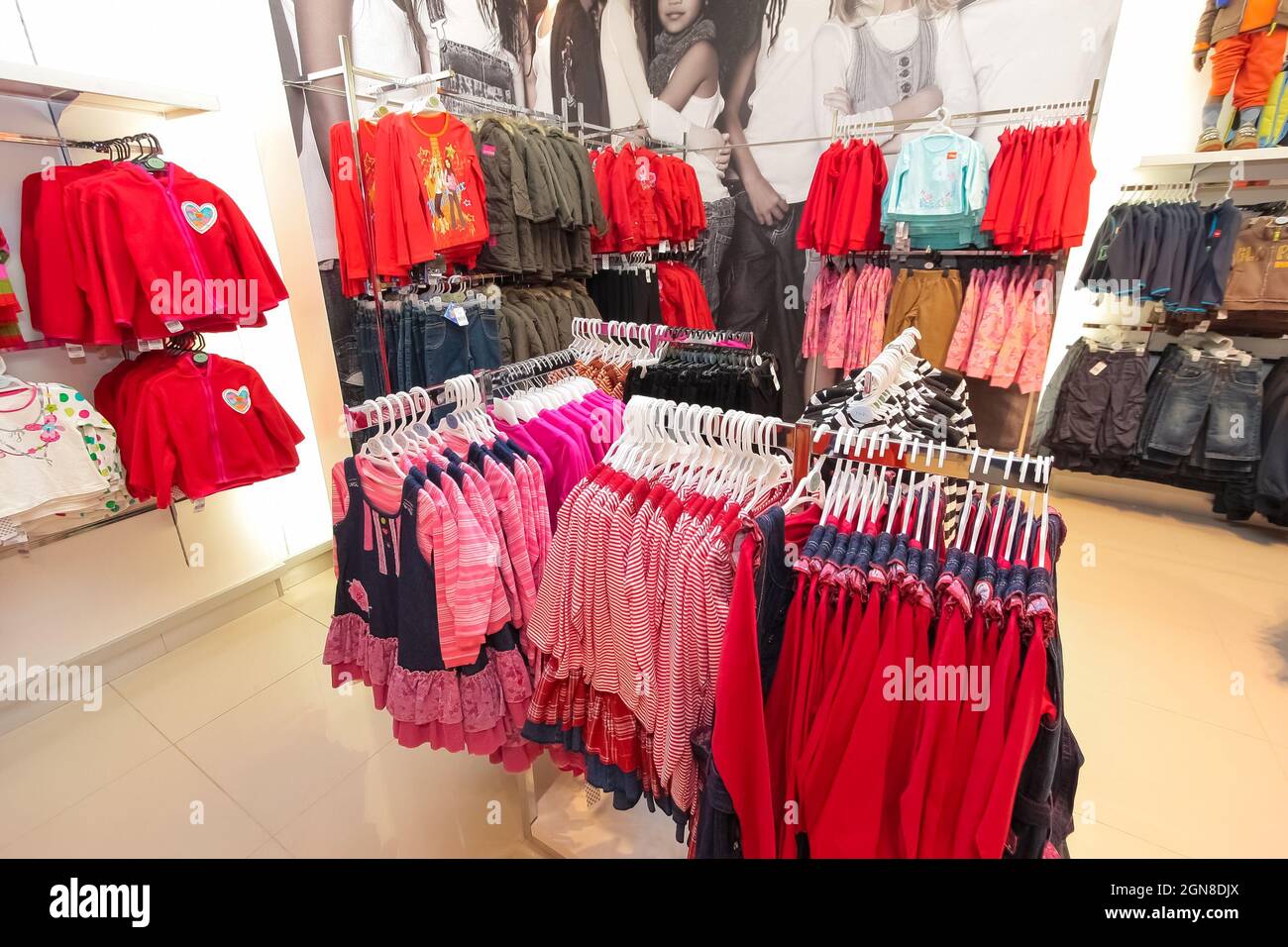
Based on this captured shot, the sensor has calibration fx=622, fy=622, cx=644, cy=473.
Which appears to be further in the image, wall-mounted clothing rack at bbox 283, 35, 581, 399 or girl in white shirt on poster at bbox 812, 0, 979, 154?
girl in white shirt on poster at bbox 812, 0, 979, 154

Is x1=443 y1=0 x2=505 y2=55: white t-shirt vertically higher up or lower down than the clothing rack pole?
higher up

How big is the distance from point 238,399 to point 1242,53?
5.20m

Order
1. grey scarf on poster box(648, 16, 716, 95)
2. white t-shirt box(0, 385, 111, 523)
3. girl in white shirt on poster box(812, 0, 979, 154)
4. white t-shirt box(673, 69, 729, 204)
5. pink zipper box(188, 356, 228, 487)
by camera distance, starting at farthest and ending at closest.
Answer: white t-shirt box(673, 69, 729, 204) → grey scarf on poster box(648, 16, 716, 95) → girl in white shirt on poster box(812, 0, 979, 154) → pink zipper box(188, 356, 228, 487) → white t-shirt box(0, 385, 111, 523)

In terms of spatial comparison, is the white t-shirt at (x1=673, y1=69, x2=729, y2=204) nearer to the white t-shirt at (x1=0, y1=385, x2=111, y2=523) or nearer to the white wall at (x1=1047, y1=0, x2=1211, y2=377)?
the white wall at (x1=1047, y1=0, x2=1211, y2=377)

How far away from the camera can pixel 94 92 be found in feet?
6.90

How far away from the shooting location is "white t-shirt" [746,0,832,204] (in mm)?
4227

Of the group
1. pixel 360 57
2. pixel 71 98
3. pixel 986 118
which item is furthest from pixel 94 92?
pixel 986 118

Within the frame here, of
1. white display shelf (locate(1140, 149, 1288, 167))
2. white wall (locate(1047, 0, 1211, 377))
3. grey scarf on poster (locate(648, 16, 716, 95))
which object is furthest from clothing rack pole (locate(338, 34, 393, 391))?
white display shelf (locate(1140, 149, 1288, 167))

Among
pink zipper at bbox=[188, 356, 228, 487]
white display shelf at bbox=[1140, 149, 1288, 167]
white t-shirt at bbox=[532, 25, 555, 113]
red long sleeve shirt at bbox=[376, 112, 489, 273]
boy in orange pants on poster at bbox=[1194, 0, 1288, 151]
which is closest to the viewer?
pink zipper at bbox=[188, 356, 228, 487]

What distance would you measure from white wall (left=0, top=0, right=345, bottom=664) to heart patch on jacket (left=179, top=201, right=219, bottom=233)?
51 centimetres

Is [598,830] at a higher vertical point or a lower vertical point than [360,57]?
lower

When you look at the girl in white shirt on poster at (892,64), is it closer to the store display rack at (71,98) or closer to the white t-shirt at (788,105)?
the white t-shirt at (788,105)

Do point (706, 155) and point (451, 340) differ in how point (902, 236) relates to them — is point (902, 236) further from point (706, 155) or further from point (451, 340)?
point (451, 340)
